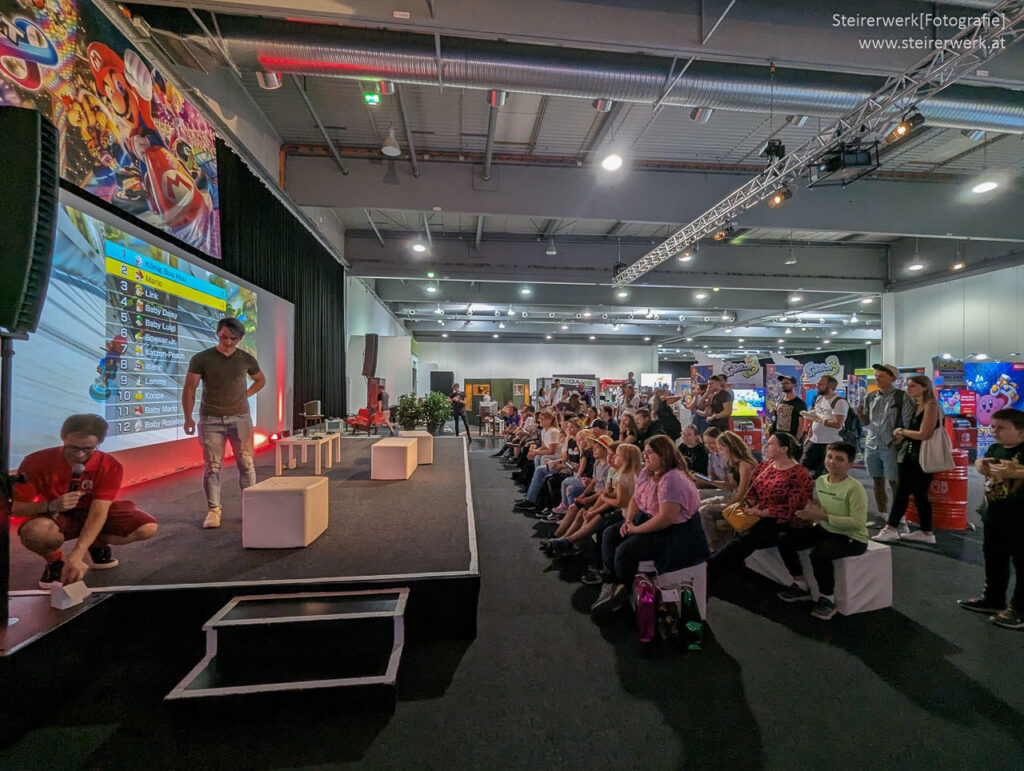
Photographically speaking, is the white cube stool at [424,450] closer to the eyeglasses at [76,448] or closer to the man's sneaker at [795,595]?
the eyeglasses at [76,448]

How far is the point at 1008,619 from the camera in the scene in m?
2.47

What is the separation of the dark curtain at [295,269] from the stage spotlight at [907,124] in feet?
22.0

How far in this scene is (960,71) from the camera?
11.8 ft

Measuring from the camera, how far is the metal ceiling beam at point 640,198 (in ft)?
22.1

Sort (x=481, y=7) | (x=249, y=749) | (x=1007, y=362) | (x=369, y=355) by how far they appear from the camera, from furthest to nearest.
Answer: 1. (x=369, y=355)
2. (x=1007, y=362)
3. (x=481, y=7)
4. (x=249, y=749)

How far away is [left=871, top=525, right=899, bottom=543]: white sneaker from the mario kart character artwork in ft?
21.3

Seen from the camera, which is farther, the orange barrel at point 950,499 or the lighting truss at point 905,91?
the orange barrel at point 950,499

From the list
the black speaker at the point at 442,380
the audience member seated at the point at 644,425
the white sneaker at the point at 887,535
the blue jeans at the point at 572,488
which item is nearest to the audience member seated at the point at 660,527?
the blue jeans at the point at 572,488

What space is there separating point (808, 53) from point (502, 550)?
4.92 m

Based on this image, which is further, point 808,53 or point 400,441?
point 400,441

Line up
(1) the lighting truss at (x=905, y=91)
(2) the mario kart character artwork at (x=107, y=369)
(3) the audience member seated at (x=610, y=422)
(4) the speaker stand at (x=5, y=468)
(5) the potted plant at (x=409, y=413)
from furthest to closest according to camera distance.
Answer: (5) the potted plant at (x=409, y=413)
(3) the audience member seated at (x=610, y=422)
(2) the mario kart character artwork at (x=107, y=369)
(1) the lighting truss at (x=905, y=91)
(4) the speaker stand at (x=5, y=468)

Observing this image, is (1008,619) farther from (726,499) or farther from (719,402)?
(719,402)

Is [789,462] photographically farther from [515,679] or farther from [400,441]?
[400,441]

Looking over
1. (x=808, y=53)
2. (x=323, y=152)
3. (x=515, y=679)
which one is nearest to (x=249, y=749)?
(x=515, y=679)
